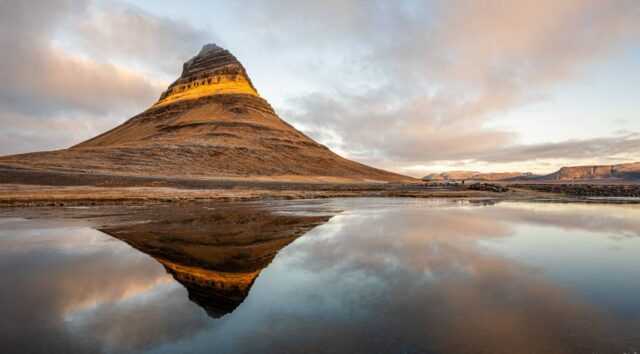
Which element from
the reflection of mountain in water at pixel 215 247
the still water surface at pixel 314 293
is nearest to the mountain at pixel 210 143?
the reflection of mountain in water at pixel 215 247

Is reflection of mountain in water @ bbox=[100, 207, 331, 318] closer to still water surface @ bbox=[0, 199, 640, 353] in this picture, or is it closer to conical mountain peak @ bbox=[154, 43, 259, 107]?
still water surface @ bbox=[0, 199, 640, 353]

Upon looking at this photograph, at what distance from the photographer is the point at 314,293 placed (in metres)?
6.82

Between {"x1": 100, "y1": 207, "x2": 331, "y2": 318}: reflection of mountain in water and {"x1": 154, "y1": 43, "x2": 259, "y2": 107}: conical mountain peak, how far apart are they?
13417cm

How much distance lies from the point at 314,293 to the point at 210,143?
100 metres

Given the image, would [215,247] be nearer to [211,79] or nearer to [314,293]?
[314,293]

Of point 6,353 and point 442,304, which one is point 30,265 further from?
point 442,304

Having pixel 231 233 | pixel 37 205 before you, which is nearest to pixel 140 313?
pixel 231 233

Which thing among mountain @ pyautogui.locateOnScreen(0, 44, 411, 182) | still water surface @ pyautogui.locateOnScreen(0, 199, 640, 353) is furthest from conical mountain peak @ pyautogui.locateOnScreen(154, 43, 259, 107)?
still water surface @ pyautogui.locateOnScreen(0, 199, 640, 353)

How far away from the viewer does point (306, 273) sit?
830cm

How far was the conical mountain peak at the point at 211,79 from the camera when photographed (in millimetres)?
146625

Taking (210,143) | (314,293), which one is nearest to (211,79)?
(210,143)

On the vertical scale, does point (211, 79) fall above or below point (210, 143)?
above

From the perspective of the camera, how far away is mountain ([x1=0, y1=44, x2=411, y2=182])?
74.3m

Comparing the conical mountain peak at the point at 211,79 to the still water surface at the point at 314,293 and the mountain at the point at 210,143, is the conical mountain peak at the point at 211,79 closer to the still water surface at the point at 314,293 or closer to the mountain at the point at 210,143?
the mountain at the point at 210,143
